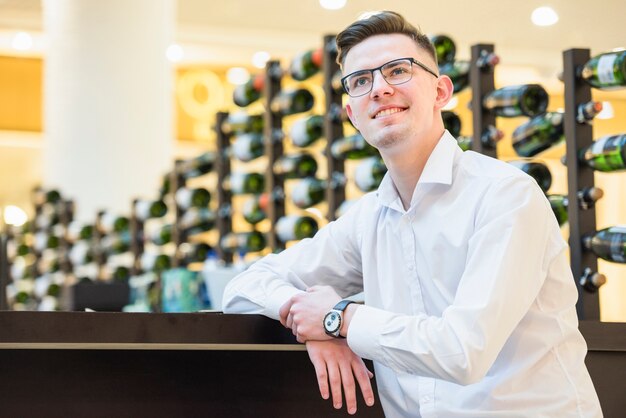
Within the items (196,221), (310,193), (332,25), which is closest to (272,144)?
(310,193)

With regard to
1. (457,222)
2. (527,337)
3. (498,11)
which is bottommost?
(527,337)

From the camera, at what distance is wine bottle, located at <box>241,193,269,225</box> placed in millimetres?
3896

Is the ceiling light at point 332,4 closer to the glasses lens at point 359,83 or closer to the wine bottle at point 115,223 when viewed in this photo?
the wine bottle at point 115,223

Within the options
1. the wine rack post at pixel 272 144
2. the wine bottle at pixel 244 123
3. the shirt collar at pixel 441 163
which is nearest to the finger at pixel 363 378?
the shirt collar at pixel 441 163

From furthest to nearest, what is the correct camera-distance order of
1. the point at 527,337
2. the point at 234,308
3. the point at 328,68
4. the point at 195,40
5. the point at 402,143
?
the point at 195,40
the point at 328,68
the point at 234,308
the point at 402,143
the point at 527,337

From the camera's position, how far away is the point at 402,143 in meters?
1.56

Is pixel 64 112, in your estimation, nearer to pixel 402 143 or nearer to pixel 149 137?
pixel 149 137

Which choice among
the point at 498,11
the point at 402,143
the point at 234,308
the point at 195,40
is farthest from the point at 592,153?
the point at 195,40

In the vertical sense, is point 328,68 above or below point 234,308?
above

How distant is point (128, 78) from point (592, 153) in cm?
442

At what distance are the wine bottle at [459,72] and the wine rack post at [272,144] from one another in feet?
4.32

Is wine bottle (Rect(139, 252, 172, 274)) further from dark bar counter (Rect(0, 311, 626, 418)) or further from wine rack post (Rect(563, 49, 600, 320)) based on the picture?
dark bar counter (Rect(0, 311, 626, 418))

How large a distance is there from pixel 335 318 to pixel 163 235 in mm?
3742

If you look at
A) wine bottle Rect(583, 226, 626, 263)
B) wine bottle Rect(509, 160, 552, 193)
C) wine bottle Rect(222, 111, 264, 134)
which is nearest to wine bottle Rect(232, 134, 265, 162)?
wine bottle Rect(222, 111, 264, 134)
